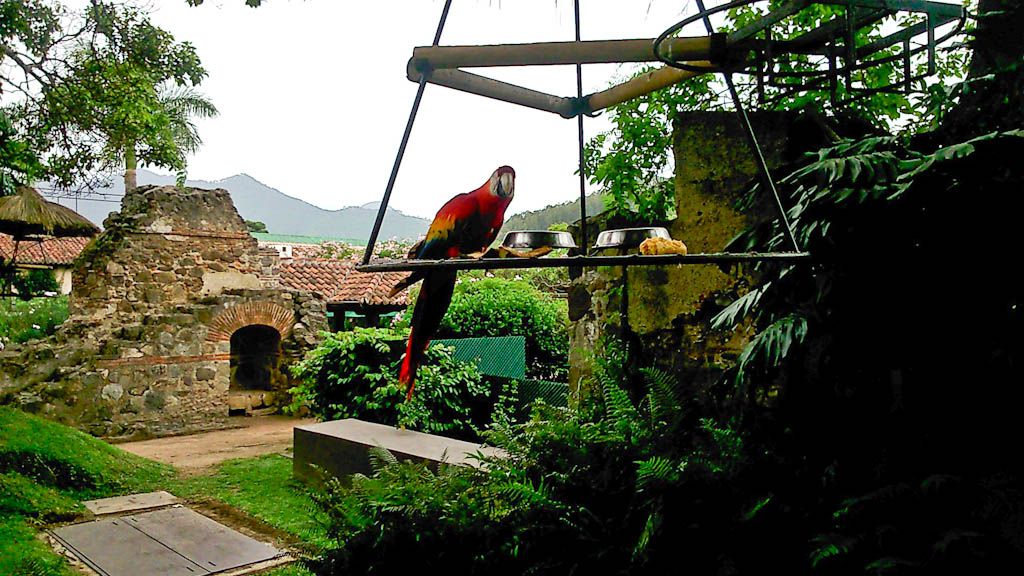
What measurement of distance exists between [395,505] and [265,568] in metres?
1.94

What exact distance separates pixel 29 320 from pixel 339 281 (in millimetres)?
3914

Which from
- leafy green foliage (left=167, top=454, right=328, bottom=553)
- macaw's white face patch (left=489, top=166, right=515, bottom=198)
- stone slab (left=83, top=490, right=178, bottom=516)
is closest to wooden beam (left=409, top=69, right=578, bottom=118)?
macaw's white face patch (left=489, top=166, right=515, bottom=198)

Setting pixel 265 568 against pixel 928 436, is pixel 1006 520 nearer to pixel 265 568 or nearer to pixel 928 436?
pixel 928 436

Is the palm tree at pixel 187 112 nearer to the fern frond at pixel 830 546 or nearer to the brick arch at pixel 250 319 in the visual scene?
the brick arch at pixel 250 319

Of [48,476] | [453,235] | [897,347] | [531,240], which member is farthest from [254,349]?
[897,347]

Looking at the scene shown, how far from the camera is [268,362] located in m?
9.56

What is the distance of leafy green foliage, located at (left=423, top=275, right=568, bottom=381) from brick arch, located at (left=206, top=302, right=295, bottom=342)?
290cm

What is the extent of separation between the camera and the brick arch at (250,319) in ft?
27.8

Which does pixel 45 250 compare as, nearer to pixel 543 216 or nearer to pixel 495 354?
pixel 495 354

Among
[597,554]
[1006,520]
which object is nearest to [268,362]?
[597,554]

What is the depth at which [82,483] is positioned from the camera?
5055mm

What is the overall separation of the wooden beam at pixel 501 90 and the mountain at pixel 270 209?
16.2 inches

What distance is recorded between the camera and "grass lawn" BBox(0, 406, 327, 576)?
→ 13.4ft

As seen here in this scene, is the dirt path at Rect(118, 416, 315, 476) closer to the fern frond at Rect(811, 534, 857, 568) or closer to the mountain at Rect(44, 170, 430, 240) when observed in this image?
the mountain at Rect(44, 170, 430, 240)
